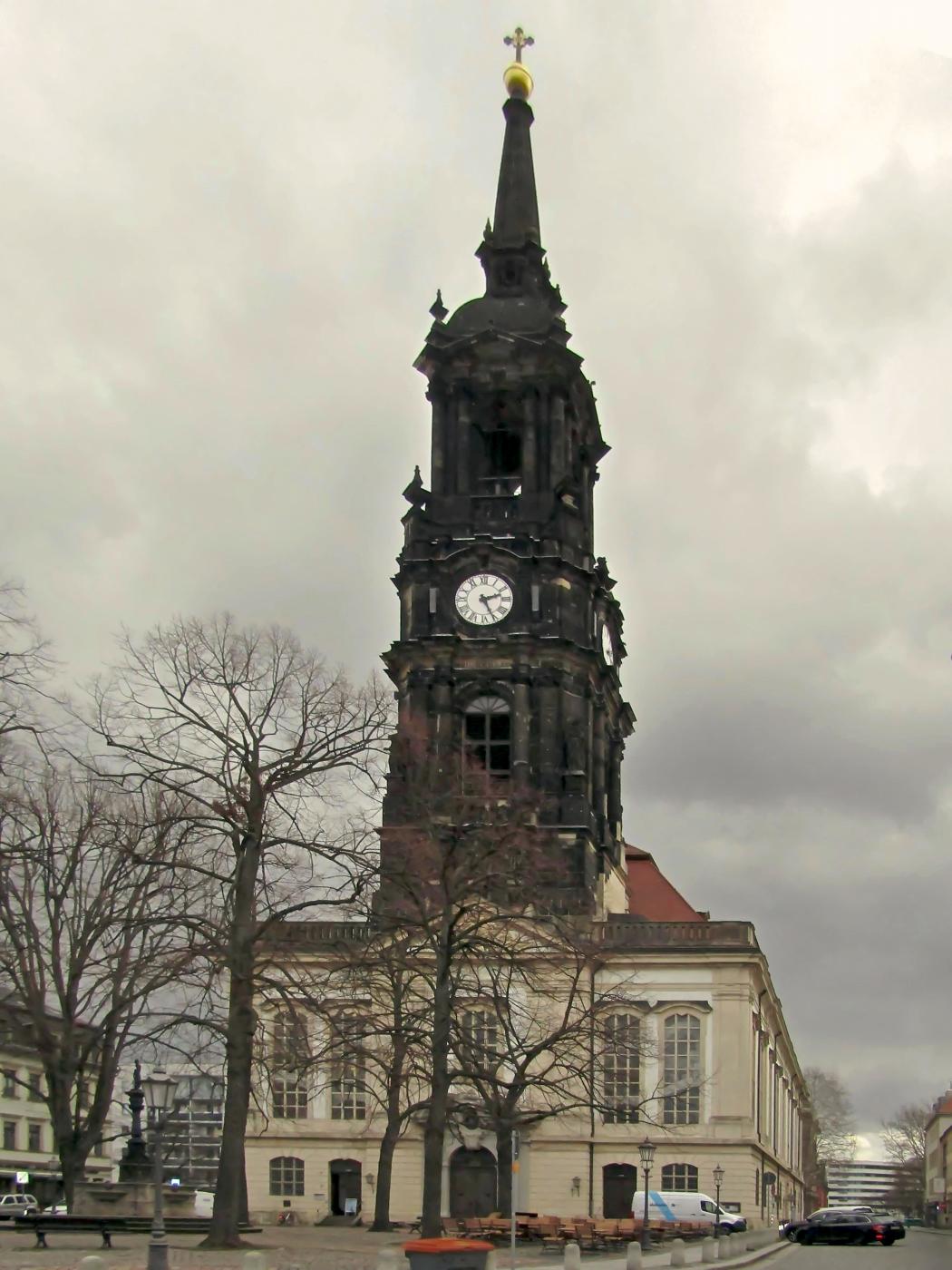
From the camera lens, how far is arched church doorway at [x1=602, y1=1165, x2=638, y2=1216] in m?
65.8

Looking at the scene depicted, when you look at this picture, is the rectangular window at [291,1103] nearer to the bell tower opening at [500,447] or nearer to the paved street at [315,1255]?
the paved street at [315,1255]

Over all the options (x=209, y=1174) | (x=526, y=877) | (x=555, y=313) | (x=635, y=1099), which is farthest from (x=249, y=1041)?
(x=209, y=1174)

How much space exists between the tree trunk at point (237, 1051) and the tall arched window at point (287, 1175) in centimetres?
3257

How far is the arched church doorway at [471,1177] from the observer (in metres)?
66.4

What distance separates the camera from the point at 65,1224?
124ft

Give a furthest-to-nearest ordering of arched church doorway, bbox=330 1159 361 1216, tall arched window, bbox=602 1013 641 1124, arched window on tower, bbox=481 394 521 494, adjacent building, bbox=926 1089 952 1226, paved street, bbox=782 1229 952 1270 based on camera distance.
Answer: adjacent building, bbox=926 1089 952 1226, arched window on tower, bbox=481 394 521 494, arched church doorway, bbox=330 1159 361 1216, tall arched window, bbox=602 1013 641 1124, paved street, bbox=782 1229 952 1270

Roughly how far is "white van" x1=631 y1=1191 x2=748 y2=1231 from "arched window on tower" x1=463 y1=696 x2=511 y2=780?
17.1 m

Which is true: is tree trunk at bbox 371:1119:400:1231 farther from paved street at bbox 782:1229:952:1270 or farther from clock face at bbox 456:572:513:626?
clock face at bbox 456:572:513:626

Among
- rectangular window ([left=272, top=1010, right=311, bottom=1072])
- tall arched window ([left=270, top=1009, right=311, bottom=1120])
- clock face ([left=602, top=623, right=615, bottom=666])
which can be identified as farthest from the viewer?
clock face ([left=602, top=623, right=615, bottom=666])

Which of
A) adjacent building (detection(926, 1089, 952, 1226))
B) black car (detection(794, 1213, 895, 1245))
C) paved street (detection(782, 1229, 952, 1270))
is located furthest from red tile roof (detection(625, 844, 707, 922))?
adjacent building (detection(926, 1089, 952, 1226))

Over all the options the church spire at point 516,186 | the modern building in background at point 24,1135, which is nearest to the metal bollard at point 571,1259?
the church spire at point 516,186

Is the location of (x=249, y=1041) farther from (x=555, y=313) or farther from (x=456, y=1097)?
(x=555, y=313)

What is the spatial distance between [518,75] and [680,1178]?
48978mm

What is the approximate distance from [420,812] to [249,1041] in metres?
14.6
